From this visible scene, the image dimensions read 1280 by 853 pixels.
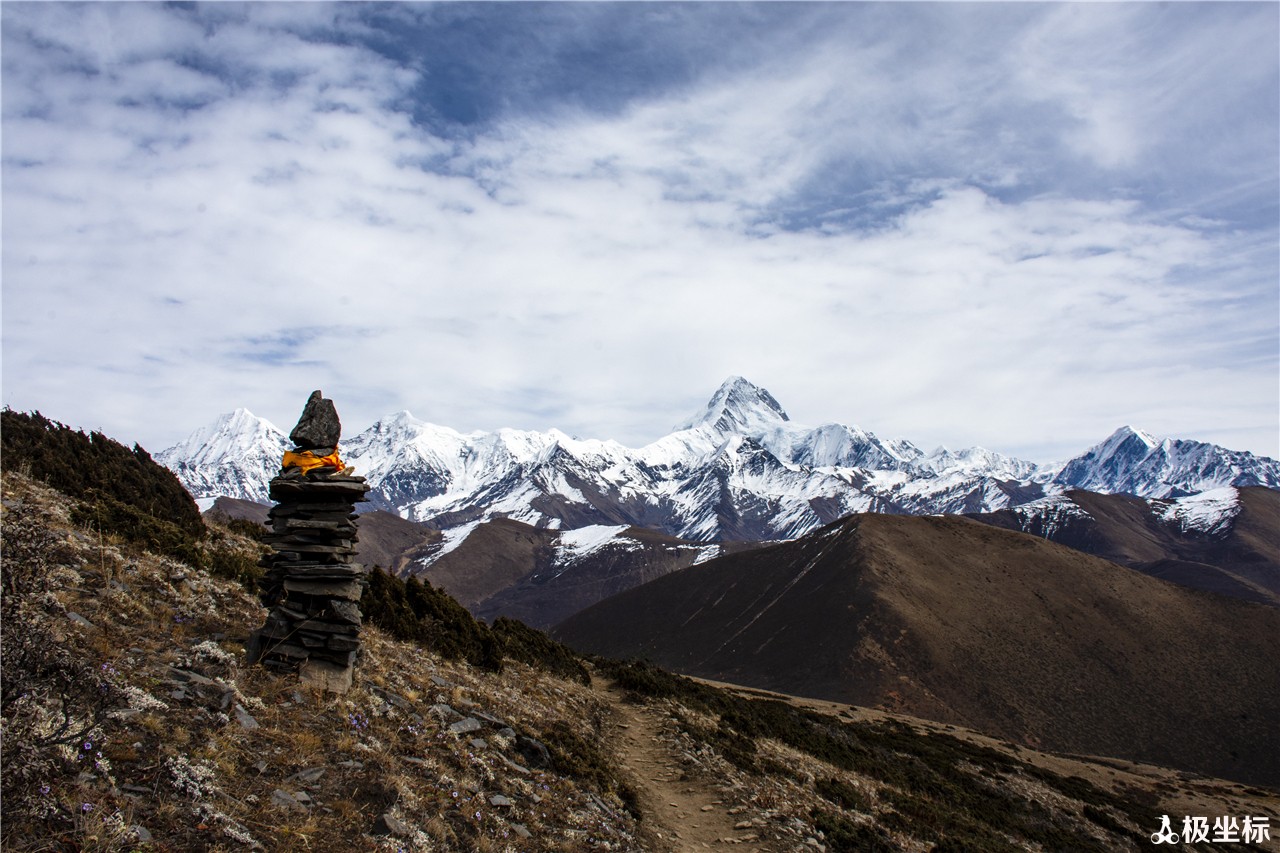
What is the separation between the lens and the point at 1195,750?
297 feet

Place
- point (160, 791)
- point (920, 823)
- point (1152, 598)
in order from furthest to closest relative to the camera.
Answer: point (1152, 598) → point (920, 823) → point (160, 791)

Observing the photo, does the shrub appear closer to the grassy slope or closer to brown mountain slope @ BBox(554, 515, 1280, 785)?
the grassy slope

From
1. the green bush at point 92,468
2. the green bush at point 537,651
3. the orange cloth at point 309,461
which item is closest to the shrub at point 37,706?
the orange cloth at point 309,461

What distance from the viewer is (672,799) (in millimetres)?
17625

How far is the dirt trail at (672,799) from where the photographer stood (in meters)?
15.4

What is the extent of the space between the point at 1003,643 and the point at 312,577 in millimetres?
123619

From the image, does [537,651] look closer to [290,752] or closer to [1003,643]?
[290,752]

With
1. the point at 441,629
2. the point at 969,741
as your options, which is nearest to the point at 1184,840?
the point at 969,741

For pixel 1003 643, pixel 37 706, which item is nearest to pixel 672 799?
pixel 37 706

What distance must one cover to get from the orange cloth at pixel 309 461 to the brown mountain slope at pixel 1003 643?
9838 cm

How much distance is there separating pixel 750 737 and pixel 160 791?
22550 millimetres

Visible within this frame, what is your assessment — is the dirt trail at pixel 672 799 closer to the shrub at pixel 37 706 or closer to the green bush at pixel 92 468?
the shrub at pixel 37 706

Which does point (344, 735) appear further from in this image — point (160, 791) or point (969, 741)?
point (969, 741)

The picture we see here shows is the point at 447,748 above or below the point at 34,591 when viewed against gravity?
below
